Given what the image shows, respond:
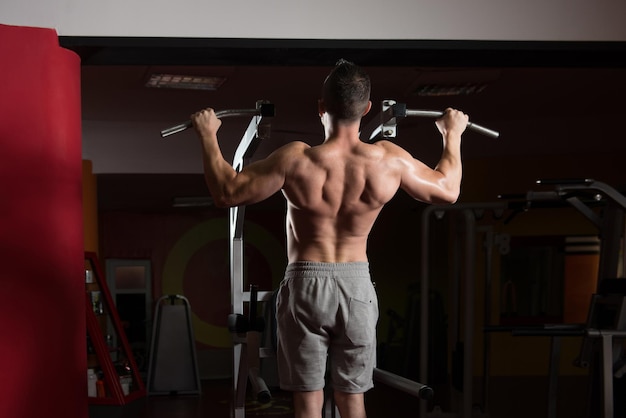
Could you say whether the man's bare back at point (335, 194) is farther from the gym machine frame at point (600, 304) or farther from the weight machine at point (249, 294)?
the gym machine frame at point (600, 304)

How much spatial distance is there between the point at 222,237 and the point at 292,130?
10.0 feet

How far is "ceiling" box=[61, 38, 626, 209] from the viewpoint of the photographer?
115 inches

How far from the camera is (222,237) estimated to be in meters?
9.08

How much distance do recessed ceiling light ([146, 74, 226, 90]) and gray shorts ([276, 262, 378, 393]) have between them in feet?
10.0

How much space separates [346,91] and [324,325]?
58cm

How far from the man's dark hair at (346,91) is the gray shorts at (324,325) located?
387 mm

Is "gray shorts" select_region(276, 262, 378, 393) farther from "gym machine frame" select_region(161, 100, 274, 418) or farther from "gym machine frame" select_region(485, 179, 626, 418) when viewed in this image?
"gym machine frame" select_region(485, 179, 626, 418)

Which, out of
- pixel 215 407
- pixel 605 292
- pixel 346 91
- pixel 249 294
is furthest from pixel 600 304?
pixel 215 407

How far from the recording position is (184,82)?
193 inches

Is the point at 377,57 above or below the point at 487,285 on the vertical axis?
above

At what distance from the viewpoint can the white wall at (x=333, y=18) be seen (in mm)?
2764

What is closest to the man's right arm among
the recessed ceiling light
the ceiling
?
the ceiling

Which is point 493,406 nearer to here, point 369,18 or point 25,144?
point 369,18

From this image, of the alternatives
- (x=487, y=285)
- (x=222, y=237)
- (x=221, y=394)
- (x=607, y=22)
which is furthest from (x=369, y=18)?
(x=222, y=237)
